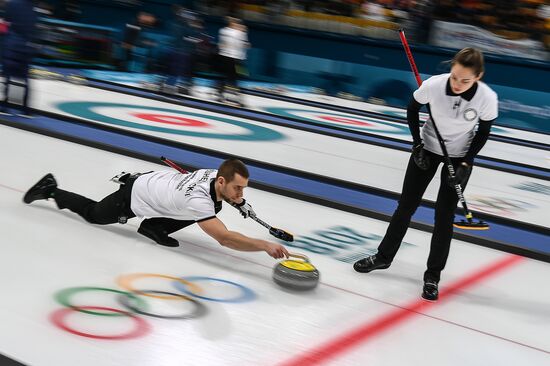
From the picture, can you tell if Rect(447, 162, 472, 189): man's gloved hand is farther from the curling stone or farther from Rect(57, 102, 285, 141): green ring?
Rect(57, 102, 285, 141): green ring

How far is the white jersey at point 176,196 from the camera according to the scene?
14.4 feet

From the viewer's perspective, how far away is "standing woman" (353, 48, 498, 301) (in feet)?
13.9

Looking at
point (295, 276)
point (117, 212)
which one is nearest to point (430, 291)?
point (295, 276)

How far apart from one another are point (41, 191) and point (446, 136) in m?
2.79

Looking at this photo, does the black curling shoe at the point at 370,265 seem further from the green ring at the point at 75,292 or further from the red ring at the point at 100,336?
the red ring at the point at 100,336

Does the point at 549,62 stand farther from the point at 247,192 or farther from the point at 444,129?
the point at 444,129

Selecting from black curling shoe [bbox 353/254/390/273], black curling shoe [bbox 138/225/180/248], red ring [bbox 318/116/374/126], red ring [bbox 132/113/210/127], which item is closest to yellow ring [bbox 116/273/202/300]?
black curling shoe [bbox 138/225/180/248]

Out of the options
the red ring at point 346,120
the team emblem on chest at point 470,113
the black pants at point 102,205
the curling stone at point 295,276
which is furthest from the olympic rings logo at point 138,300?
the red ring at point 346,120

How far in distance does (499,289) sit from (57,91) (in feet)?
28.7

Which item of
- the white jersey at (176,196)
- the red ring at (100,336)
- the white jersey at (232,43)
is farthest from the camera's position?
the white jersey at (232,43)

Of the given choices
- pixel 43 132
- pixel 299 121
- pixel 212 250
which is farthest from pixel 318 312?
pixel 299 121

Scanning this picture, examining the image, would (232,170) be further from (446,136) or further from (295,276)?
(446,136)

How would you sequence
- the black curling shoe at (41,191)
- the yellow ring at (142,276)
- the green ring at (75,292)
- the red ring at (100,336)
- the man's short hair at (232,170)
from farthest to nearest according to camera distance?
1. the black curling shoe at (41,191)
2. the man's short hair at (232,170)
3. the yellow ring at (142,276)
4. the green ring at (75,292)
5. the red ring at (100,336)

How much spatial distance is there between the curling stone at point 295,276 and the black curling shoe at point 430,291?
718mm
